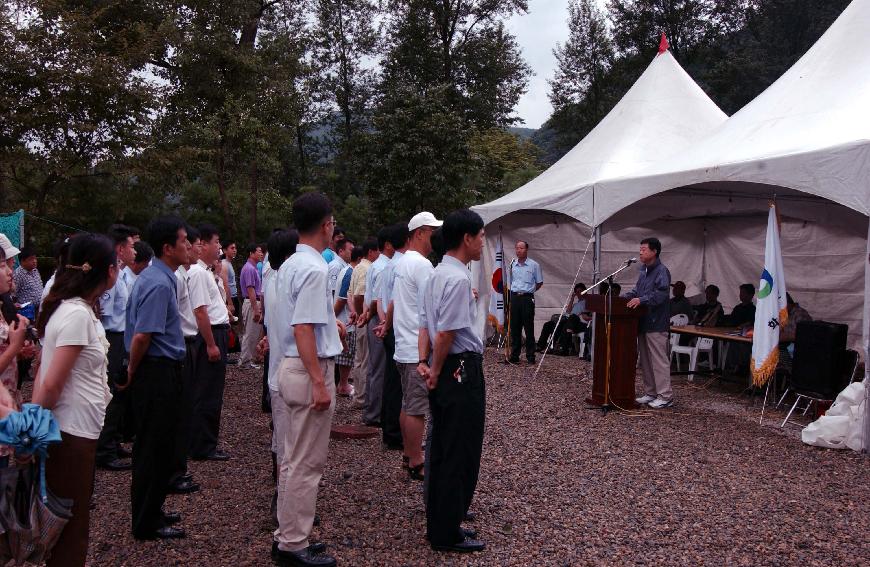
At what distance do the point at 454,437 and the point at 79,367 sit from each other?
168cm

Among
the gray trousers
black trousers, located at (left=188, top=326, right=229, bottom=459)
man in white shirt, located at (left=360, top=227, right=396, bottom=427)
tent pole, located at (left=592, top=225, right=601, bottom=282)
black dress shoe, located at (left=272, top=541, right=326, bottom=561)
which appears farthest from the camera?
tent pole, located at (left=592, top=225, right=601, bottom=282)

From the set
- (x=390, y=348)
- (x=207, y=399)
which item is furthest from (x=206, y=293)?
(x=390, y=348)

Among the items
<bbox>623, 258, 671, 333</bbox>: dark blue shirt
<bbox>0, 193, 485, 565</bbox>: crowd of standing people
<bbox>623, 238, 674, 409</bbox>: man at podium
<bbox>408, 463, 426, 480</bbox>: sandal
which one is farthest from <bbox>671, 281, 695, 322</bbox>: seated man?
<bbox>408, 463, 426, 480</bbox>: sandal

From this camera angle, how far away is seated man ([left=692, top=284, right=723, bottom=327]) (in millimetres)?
10188

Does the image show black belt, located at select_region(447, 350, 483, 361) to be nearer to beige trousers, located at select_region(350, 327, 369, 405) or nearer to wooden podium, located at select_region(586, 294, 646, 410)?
beige trousers, located at select_region(350, 327, 369, 405)

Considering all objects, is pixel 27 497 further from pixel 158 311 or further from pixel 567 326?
pixel 567 326

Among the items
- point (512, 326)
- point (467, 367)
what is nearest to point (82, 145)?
point (512, 326)

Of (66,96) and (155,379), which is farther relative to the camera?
(66,96)

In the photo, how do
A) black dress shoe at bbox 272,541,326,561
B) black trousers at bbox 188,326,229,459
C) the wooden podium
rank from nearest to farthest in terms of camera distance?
black dress shoe at bbox 272,541,326,561 → black trousers at bbox 188,326,229,459 → the wooden podium

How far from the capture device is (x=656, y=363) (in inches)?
292

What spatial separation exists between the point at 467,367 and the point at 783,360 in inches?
225

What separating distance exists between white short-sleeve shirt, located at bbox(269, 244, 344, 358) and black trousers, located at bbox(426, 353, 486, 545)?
0.59 m

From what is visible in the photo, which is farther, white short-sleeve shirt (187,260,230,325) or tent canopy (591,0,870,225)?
tent canopy (591,0,870,225)

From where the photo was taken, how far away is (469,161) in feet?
66.9
